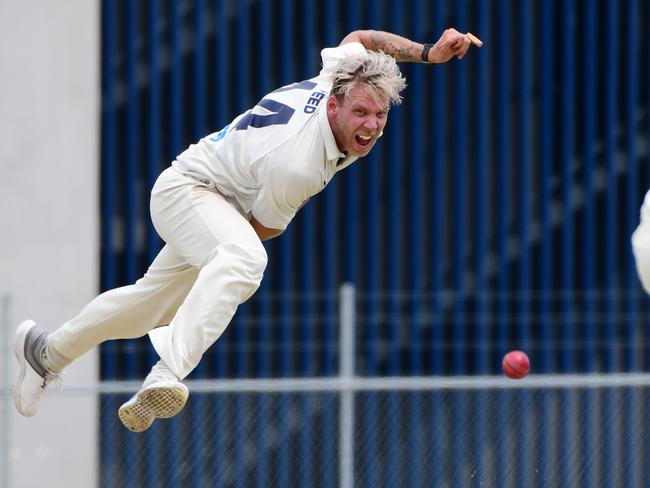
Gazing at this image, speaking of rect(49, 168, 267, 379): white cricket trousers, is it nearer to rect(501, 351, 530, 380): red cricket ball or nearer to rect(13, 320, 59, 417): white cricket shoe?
rect(13, 320, 59, 417): white cricket shoe

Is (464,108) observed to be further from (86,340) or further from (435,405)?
(86,340)

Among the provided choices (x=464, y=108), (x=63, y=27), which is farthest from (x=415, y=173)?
(x=63, y=27)

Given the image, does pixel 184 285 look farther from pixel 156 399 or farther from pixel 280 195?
pixel 156 399

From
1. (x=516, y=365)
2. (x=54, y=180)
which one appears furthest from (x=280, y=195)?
(x=54, y=180)

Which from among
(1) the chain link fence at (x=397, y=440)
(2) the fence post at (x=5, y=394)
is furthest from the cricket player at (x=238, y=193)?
(1) the chain link fence at (x=397, y=440)

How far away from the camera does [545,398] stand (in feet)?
33.9

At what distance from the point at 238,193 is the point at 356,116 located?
672 millimetres

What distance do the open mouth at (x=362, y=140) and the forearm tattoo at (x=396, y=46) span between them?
478mm

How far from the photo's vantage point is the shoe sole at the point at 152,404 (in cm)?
646

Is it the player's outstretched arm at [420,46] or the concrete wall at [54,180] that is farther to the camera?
the concrete wall at [54,180]

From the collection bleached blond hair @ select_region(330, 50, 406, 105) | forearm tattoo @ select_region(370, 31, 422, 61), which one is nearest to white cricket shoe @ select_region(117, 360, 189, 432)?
bleached blond hair @ select_region(330, 50, 406, 105)

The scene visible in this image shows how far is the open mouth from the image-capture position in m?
6.77

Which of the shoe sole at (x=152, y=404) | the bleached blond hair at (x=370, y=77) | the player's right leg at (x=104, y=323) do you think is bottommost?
the shoe sole at (x=152, y=404)

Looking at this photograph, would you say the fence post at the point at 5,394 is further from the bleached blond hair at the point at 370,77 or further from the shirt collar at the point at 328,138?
the bleached blond hair at the point at 370,77
